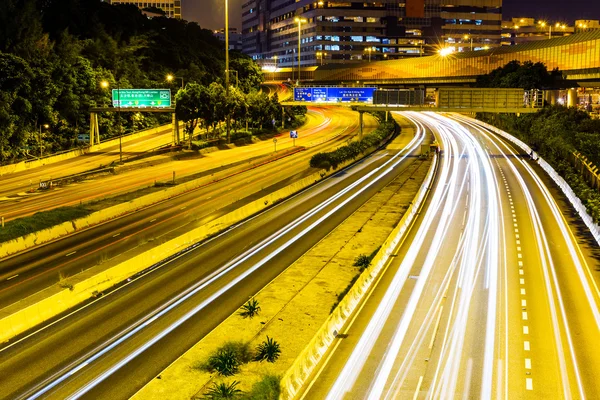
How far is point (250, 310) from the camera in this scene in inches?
928

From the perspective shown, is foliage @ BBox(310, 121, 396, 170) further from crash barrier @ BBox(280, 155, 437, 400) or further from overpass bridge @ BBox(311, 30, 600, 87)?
overpass bridge @ BBox(311, 30, 600, 87)

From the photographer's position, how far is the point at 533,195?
163 feet

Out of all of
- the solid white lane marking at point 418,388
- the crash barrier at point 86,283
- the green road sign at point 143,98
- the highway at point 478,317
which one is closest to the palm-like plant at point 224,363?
the highway at point 478,317

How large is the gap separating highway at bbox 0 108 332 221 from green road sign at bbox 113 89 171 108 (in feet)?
20.7

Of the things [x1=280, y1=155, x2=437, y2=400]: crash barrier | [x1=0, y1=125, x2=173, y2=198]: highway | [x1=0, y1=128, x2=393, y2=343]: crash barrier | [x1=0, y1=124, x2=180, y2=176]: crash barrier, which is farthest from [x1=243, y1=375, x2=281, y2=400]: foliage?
[x1=0, y1=124, x2=180, y2=176]: crash barrier

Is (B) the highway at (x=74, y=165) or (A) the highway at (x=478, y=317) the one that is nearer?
(A) the highway at (x=478, y=317)

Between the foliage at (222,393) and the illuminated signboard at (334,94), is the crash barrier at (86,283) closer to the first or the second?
the foliage at (222,393)

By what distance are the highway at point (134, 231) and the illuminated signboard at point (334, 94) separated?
50.5 feet

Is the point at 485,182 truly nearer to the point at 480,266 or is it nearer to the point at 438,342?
Result: the point at 480,266

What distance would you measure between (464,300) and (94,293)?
1542 centimetres

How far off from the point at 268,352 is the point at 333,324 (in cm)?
360

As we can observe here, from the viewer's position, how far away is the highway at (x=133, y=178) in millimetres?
48000

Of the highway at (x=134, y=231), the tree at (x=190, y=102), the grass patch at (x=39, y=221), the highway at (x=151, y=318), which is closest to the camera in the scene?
the highway at (x=151, y=318)

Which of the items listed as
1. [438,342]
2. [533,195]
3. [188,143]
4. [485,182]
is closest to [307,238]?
[438,342]
